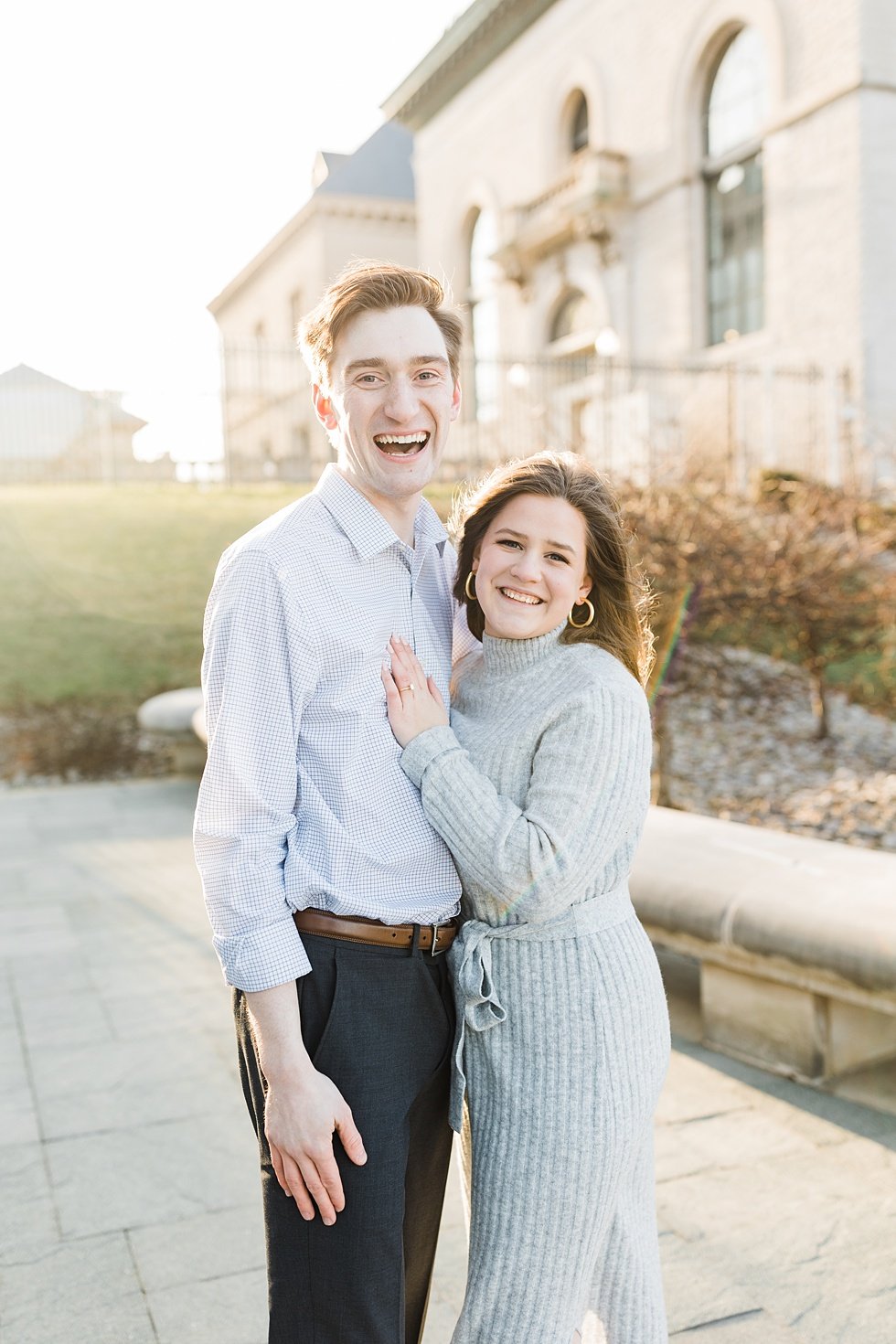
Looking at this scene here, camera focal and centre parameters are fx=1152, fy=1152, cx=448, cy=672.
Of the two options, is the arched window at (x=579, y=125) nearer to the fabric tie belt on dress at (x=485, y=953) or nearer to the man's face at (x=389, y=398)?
the man's face at (x=389, y=398)

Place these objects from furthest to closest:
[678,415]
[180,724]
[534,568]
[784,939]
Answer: [678,415], [180,724], [784,939], [534,568]

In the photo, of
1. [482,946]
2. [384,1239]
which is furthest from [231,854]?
[384,1239]

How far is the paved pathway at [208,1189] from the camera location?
258cm

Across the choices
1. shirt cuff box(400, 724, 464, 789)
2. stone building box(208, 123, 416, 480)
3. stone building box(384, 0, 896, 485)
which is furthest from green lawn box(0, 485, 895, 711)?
stone building box(208, 123, 416, 480)

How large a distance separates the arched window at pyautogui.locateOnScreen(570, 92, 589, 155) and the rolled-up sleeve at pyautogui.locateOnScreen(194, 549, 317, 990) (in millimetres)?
22916

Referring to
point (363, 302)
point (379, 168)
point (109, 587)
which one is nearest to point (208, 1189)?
point (363, 302)

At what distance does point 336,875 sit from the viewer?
1.79 metres

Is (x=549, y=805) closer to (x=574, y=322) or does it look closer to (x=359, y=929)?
(x=359, y=929)

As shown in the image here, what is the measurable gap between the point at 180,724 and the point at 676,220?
14.3 metres

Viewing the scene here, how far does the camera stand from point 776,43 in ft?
54.5

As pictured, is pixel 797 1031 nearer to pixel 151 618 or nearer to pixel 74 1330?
pixel 74 1330

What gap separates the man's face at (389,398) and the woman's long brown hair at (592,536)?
14 cm

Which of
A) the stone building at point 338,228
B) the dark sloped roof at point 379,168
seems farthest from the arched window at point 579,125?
the dark sloped roof at point 379,168

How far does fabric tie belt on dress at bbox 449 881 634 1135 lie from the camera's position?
6.12 feet
